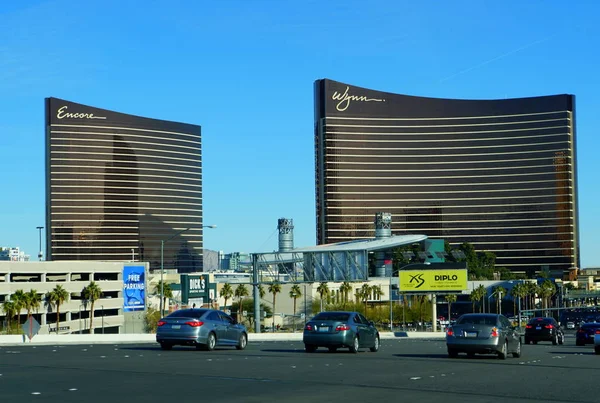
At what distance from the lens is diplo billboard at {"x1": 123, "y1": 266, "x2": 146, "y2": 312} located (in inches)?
4040

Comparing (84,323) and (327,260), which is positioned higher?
(327,260)

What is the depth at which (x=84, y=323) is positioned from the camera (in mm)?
112312

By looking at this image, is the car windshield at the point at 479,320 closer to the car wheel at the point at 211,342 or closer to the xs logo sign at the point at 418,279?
the car wheel at the point at 211,342

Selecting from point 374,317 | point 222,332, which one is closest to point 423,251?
point 374,317

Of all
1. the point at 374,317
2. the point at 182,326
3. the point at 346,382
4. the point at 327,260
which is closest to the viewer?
the point at 346,382

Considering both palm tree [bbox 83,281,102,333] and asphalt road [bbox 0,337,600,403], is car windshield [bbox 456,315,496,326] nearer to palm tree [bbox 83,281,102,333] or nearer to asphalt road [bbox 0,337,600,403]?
asphalt road [bbox 0,337,600,403]

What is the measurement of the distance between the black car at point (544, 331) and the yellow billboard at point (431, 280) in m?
59.4

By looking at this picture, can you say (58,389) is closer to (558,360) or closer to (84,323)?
(558,360)

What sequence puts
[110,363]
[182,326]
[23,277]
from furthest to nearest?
[23,277] → [182,326] → [110,363]

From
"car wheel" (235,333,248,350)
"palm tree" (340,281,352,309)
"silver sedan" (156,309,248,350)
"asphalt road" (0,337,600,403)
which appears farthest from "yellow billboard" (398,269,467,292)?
"asphalt road" (0,337,600,403)

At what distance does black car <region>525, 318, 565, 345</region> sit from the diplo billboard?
6299 cm

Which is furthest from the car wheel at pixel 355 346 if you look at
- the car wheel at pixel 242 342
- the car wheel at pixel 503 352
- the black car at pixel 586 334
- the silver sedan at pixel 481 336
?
the black car at pixel 586 334

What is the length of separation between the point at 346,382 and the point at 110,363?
7851 millimetres

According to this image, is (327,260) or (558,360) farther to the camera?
(327,260)
